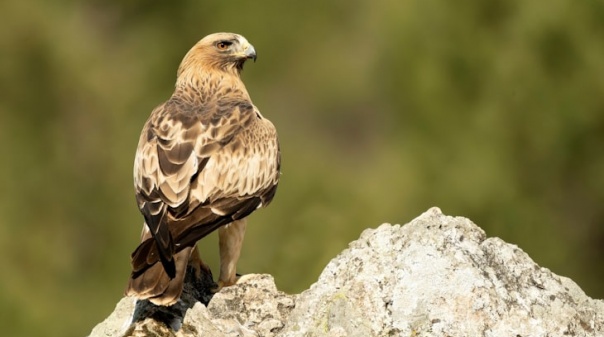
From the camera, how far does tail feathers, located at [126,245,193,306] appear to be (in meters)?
6.34

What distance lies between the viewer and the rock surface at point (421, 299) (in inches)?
238

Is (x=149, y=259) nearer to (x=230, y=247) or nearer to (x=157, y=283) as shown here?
(x=157, y=283)

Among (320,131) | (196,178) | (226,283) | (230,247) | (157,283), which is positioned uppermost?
(320,131)

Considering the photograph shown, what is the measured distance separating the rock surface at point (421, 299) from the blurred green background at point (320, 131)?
8.58 metres

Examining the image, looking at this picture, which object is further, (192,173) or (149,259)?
(192,173)

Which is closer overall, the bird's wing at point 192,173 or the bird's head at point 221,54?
the bird's wing at point 192,173

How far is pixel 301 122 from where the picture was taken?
28.3m

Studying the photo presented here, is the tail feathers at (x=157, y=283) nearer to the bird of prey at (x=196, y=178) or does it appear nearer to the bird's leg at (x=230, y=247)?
the bird of prey at (x=196, y=178)

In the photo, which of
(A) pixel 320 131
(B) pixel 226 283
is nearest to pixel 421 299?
(B) pixel 226 283

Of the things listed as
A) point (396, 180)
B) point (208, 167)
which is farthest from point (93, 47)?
point (208, 167)

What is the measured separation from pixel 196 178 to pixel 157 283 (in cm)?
99

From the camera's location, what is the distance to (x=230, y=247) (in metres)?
7.57

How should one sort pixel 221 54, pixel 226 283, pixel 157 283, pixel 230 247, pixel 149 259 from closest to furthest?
pixel 157 283 < pixel 149 259 < pixel 226 283 < pixel 230 247 < pixel 221 54

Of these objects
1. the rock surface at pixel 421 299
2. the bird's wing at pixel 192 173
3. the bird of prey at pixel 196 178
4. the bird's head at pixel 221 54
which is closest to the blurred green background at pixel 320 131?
the bird's head at pixel 221 54
